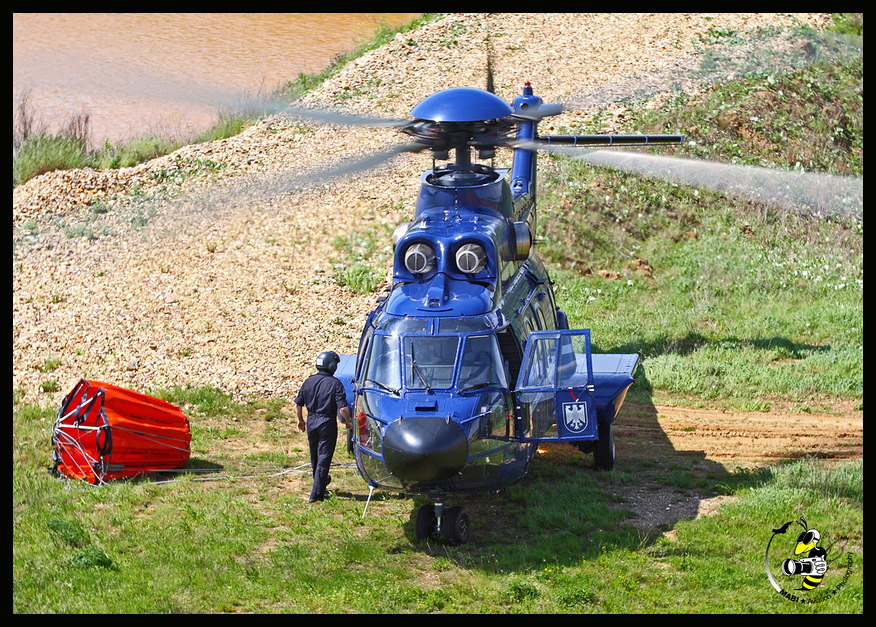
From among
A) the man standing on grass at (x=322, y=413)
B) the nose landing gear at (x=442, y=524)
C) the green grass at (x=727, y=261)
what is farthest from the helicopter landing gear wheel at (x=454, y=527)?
the green grass at (x=727, y=261)

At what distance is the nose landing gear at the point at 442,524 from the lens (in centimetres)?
923

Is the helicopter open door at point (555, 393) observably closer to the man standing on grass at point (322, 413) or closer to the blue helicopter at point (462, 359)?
the blue helicopter at point (462, 359)

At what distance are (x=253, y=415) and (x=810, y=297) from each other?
11.3 metres

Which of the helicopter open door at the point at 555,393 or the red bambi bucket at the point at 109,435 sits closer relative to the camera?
the helicopter open door at the point at 555,393

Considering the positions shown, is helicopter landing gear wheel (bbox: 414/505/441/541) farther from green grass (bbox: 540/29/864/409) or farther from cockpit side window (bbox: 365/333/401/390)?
green grass (bbox: 540/29/864/409)

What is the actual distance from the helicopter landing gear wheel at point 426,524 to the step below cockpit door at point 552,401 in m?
1.23

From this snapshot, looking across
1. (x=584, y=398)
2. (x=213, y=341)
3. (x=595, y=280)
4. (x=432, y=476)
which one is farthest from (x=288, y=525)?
(x=595, y=280)

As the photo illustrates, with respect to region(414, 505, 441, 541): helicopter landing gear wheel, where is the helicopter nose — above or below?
above

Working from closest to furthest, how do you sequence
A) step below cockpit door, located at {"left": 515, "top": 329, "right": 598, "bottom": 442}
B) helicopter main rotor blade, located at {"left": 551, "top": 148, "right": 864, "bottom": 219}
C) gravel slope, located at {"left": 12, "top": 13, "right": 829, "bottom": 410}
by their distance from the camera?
1. step below cockpit door, located at {"left": 515, "top": 329, "right": 598, "bottom": 442}
2. gravel slope, located at {"left": 12, "top": 13, "right": 829, "bottom": 410}
3. helicopter main rotor blade, located at {"left": 551, "top": 148, "right": 864, "bottom": 219}

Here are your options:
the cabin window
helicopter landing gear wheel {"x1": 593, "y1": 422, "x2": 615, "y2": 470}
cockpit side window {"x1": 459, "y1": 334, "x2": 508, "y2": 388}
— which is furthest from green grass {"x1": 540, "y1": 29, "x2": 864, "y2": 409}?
the cabin window

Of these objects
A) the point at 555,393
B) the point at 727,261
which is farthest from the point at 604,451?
the point at 727,261

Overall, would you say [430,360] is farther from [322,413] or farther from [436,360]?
[322,413]

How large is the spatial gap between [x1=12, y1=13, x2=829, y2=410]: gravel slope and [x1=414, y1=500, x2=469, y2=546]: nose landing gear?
3.84 m

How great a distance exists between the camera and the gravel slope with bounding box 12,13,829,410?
15.1 metres
